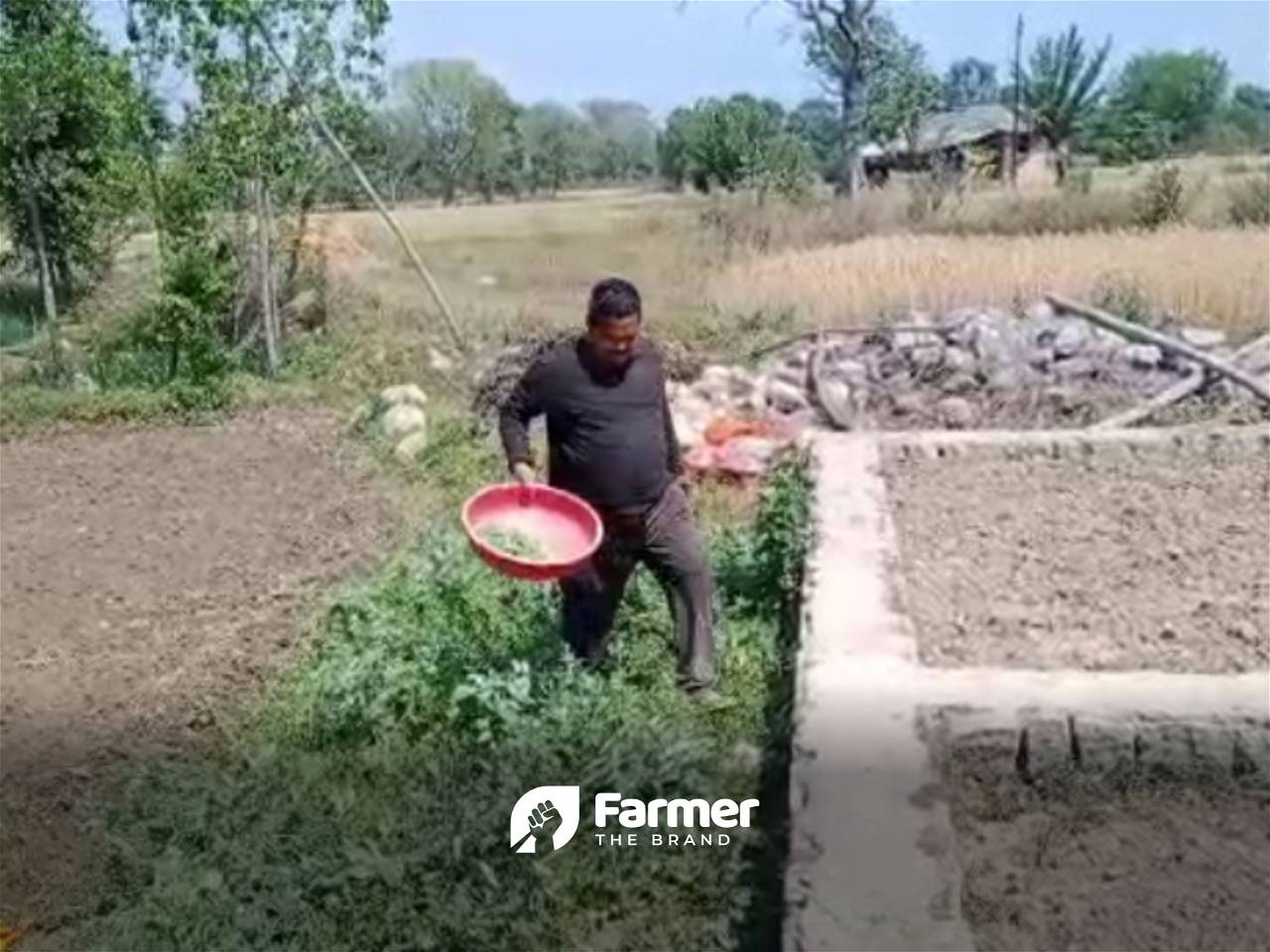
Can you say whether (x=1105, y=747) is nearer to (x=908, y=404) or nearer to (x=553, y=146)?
(x=908, y=404)

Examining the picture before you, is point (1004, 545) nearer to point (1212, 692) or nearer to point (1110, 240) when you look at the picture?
point (1212, 692)

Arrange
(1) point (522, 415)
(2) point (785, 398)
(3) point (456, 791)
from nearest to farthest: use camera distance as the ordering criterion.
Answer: (3) point (456, 791), (1) point (522, 415), (2) point (785, 398)

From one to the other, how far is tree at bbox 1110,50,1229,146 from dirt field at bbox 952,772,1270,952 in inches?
1575

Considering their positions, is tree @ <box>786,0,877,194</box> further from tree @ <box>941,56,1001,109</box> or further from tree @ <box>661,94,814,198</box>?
tree @ <box>941,56,1001,109</box>

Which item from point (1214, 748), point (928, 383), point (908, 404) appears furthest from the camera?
point (928, 383)

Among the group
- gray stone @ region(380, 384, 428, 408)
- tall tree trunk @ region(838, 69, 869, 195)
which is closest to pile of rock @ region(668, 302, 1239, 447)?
gray stone @ region(380, 384, 428, 408)

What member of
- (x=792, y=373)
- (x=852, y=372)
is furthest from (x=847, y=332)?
(x=852, y=372)

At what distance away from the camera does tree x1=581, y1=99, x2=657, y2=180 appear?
41.4m

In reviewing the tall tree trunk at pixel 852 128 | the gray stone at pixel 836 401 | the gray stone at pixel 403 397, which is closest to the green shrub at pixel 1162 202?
the tall tree trunk at pixel 852 128

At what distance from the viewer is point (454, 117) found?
953 inches

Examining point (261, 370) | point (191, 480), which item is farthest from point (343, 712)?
point (261, 370)

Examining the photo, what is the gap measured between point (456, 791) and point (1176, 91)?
5114 cm

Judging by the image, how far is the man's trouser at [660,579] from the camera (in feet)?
16.8

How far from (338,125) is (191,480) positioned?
4.58 metres
